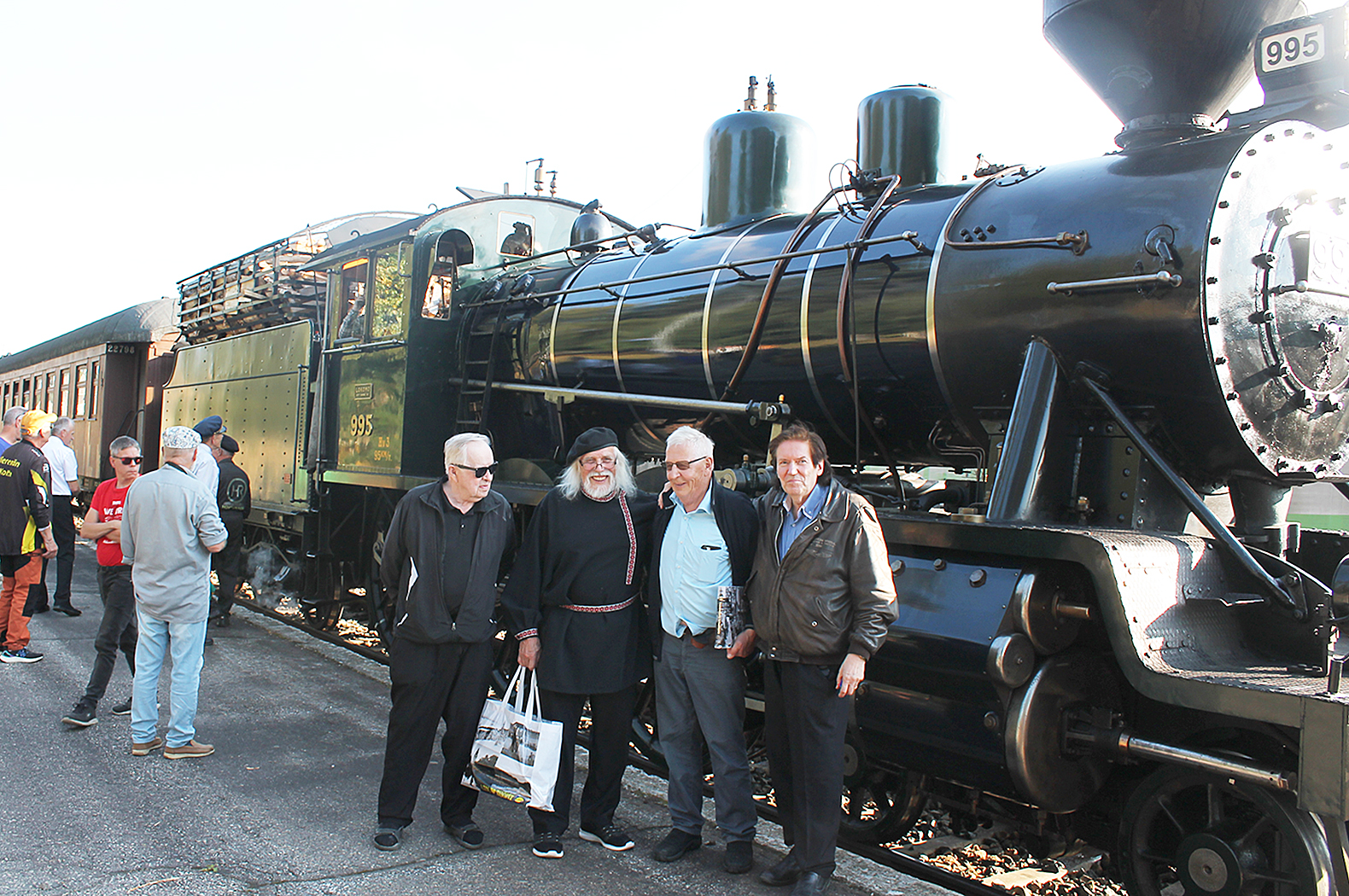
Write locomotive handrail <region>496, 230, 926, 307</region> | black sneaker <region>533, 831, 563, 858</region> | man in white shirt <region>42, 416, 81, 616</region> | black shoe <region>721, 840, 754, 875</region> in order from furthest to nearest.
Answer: man in white shirt <region>42, 416, 81, 616</region>
locomotive handrail <region>496, 230, 926, 307</region>
black sneaker <region>533, 831, 563, 858</region>
black shoe <region>721, 840, 754, 875</region>

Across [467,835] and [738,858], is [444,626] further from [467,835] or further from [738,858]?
[738,858]

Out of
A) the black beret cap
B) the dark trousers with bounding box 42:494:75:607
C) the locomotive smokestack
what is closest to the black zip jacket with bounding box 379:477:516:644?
the black beret cap

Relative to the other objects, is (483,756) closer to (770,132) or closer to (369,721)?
(369,721)

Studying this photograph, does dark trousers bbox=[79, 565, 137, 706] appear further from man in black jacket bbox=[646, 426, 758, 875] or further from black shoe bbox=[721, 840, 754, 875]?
black shoe bbox=[721, 840, 754, 875]

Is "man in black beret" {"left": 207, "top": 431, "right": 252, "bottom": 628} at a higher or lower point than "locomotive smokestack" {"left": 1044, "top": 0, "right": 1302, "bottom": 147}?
lower

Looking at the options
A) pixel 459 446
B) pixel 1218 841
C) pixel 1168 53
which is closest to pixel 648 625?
pixel 459 446

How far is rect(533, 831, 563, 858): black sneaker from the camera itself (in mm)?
3424

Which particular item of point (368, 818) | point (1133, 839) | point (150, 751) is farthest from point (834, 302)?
point (150, 751)

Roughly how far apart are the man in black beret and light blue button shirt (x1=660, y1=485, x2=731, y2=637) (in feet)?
17.2

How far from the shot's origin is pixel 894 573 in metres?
3.37

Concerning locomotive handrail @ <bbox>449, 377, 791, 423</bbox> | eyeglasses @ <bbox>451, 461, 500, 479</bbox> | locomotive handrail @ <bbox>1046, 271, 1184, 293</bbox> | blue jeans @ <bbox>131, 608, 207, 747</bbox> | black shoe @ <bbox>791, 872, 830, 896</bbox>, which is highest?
locomotive handrail @ <bbox>1046, 271, 1184, 293</bbox>

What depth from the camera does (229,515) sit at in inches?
307

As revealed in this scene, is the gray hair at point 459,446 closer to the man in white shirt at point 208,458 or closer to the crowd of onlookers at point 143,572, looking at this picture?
the crowd of onlookers at point 143,572

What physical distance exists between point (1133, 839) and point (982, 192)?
2.31m
